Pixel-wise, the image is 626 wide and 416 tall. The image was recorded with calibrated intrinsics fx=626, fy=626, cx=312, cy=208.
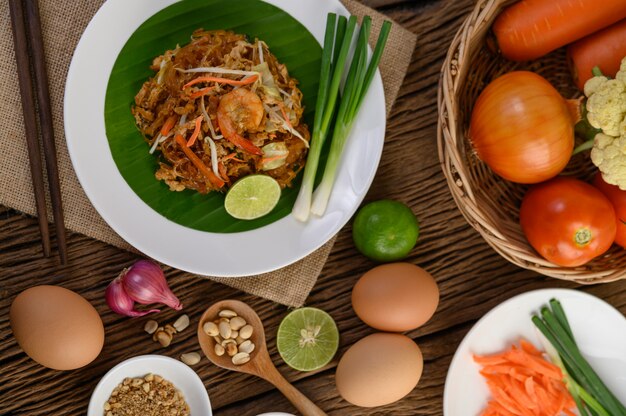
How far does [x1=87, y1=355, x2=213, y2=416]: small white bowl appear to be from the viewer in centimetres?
200

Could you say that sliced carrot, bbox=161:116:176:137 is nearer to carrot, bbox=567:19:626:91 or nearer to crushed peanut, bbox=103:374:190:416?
crushed peanut, bbox=103:374:190:416

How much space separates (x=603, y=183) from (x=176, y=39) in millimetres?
1422

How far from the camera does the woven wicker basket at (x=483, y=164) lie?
184cm

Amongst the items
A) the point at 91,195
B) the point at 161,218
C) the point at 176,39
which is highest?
the point at 176,39

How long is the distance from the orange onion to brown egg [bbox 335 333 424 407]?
2.15ft

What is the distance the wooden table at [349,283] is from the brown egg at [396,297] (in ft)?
0.52

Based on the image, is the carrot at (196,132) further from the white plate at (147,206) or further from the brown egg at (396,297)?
the brown egg at (396,297)

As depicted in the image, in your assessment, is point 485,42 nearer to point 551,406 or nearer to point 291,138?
point 291,138

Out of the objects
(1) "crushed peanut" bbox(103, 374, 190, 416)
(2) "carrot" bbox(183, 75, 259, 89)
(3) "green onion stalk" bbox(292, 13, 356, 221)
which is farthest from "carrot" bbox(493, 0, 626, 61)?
(1) "crushed peanut" bbox(103, 374, 190, 416)

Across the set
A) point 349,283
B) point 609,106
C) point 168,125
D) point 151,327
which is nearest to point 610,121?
point 609,106

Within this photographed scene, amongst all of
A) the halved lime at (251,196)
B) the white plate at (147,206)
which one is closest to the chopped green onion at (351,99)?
the white plate at (147,206)

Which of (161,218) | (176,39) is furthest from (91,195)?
(176,39)

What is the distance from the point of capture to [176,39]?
199 cm

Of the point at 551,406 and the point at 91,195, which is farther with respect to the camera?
the point at 551,406
